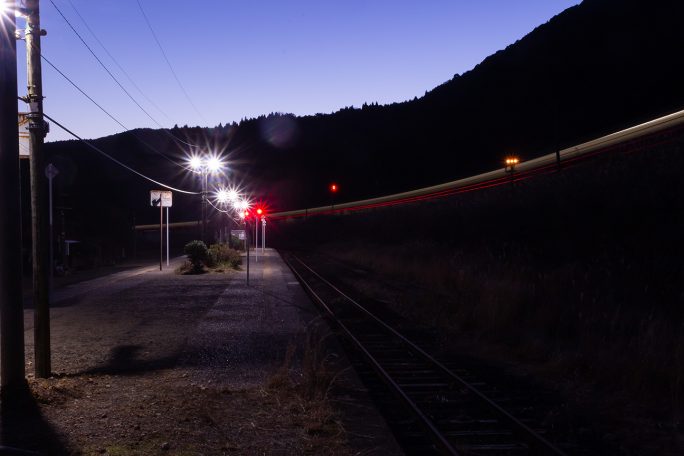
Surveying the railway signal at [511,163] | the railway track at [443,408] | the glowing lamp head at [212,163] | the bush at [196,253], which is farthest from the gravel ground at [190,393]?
the railway signal at [511,163]

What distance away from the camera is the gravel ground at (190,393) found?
6793 millimetres

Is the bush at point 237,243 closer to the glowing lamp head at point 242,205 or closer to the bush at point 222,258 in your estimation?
the glowing lamp head at point 242,205

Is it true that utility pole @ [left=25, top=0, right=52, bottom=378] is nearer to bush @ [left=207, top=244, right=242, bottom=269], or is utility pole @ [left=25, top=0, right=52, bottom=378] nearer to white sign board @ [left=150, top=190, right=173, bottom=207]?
bush @ [left=207, top=244, right=242, bottom=269]

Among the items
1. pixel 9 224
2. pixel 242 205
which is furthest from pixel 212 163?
pixel 9 224

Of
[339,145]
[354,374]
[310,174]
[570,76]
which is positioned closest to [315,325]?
[354,374]

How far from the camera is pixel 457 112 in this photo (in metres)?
129

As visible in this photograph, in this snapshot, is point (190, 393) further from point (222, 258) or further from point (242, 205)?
point (242, 205)

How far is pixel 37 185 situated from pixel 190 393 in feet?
11.5

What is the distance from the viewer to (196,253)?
107 ft

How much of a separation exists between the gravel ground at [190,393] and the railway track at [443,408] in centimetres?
45

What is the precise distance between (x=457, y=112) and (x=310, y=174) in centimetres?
5963

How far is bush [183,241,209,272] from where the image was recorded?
32.4m

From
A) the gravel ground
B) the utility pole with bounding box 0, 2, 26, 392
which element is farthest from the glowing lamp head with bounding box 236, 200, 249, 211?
the utility pole with bounding box 0, 2, 26, 392

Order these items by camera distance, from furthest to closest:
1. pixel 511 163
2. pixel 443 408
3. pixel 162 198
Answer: pixel 511 163
pixel 162 198
pixel 443 408
